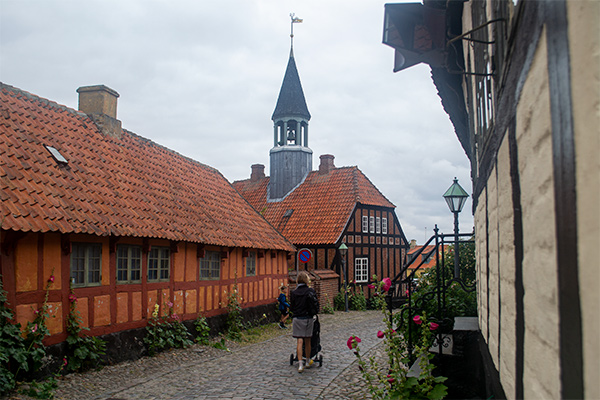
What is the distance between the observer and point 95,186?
435 inches

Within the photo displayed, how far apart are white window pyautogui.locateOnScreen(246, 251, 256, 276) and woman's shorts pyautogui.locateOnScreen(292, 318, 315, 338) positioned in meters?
Result: 7.24

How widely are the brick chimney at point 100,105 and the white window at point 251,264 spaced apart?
5443 millimetres

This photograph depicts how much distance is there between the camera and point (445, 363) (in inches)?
278

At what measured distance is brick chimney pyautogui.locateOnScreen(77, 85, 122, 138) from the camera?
13.9m

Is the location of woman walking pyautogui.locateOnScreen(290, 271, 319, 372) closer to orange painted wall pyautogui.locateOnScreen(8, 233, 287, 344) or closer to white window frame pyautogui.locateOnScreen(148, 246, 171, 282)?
orange painted wall pyautogui.locateOnScreen(8, 233, 287, 344)

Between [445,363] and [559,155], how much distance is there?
5.84 meters

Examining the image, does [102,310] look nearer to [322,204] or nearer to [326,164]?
[322,204]

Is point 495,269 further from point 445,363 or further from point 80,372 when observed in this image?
point 80,372

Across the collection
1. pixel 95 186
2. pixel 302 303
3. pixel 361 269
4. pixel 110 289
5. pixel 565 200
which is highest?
pixel 95 186

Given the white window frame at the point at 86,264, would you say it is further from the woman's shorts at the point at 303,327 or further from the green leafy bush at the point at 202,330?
the woman's shorts at the point at 303,327

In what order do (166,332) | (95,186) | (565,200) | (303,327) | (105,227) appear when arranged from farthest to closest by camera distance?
(166,332) < (95,186) < (105,227) < (303,327) < (565,200)

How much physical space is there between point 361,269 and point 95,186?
58.3ft

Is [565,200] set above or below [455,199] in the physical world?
below

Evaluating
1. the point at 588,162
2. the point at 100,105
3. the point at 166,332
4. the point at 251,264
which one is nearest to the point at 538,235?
the point at 588,162
